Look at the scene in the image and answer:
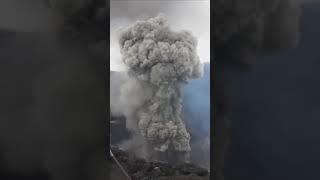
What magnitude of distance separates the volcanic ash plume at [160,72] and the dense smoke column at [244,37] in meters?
0.15

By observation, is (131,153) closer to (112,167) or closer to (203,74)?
(112,167)

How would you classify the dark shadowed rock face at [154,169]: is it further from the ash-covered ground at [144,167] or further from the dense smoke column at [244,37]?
the dense smoke column at [244,37]

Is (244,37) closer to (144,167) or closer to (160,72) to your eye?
(160,72)

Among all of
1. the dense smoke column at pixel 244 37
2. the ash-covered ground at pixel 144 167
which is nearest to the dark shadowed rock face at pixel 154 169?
the ash-covered ground at pixel 144 167

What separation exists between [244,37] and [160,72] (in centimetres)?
43

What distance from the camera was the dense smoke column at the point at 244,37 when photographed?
6.63 feet

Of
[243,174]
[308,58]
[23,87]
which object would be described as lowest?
[243,174]

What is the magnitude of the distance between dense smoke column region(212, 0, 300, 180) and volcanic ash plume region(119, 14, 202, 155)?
149mm

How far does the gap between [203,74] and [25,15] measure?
2.88ft

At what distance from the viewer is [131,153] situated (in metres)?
2.08

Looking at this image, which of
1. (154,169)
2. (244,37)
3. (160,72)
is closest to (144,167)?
(154,169)

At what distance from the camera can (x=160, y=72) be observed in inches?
81.2

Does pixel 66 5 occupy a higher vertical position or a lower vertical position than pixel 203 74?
higher

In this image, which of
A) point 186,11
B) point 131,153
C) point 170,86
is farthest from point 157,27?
point 131,153
